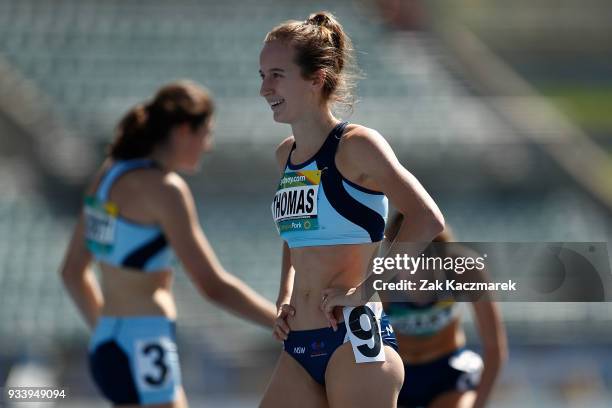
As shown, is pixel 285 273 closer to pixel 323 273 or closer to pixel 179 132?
pixel 323 273

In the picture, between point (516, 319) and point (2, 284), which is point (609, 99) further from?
point (2, 284)

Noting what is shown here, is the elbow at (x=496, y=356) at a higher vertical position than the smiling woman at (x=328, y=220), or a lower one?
higher

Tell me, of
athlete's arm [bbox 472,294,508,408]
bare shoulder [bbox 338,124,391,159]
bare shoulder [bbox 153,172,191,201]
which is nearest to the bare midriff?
athlete's arm [bbox 472,294,508,408]

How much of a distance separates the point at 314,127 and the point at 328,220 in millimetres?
325

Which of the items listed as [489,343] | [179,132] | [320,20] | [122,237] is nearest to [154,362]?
[122,237]

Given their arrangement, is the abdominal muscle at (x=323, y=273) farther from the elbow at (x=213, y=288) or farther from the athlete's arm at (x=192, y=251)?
the elbow at (x=213, y=288)

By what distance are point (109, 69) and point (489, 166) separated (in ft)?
19.3

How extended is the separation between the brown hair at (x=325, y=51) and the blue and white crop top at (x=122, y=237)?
5.01 feet

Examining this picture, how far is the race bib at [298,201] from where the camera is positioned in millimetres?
3217

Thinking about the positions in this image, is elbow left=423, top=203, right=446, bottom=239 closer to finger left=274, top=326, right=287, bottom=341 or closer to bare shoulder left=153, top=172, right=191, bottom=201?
finger left=274, top=326, right=287, bottom=341

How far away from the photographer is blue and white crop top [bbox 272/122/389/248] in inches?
125

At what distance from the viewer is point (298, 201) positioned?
3.26m

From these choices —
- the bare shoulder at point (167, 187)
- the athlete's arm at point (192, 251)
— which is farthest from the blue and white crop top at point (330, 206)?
the bare shoulder at point (167, 187)

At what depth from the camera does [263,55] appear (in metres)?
3.27
